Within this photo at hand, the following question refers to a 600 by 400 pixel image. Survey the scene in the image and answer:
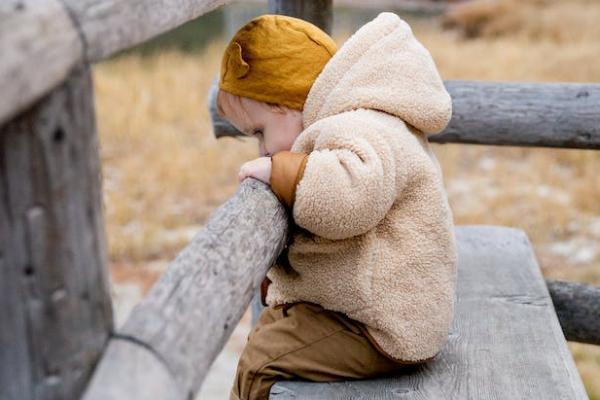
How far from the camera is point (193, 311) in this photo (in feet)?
4.21

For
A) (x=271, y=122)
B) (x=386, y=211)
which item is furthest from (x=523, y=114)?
(x=386, y=211)

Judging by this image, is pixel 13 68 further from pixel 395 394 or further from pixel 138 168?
pixel 138 168

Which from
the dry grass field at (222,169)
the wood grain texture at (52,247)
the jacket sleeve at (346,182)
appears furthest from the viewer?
the dry grass field at (222,169)

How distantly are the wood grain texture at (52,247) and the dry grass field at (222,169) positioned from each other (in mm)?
2313

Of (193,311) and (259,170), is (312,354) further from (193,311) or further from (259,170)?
(193,311)

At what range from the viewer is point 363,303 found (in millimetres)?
1845

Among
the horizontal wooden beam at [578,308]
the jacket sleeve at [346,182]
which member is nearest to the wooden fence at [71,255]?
the jacket sleeve at [346,182]

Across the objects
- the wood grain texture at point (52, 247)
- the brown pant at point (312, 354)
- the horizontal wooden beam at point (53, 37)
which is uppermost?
the horizontal wooden beam at point (53, 37)

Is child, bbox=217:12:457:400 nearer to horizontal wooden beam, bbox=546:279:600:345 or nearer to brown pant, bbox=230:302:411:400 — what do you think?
brown pant, bbox=230:302:411:400

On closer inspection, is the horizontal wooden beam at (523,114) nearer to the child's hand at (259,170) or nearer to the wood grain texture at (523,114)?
the wood grain texture at (523,114)

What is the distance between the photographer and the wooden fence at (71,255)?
3.29 ft

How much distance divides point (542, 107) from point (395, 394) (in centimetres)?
151

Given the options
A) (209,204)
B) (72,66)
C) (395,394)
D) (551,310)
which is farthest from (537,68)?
(72,66)

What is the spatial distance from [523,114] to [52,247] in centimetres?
→ 226
